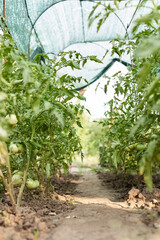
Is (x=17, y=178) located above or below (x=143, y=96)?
below

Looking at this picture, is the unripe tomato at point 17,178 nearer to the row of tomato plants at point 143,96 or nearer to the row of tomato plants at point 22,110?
the row of tomato plants at point 22,110

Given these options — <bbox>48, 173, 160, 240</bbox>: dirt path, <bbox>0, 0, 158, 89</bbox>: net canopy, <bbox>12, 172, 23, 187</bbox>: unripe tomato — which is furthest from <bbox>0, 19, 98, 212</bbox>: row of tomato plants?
<bbox>0, 0, 158, 89</bbox>: net canopy

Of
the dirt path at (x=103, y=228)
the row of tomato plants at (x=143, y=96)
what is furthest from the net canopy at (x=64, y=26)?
the dirt path at (x=103, y=228)

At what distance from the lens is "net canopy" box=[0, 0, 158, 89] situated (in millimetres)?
3205

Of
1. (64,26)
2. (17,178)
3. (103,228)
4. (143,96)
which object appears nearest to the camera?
(103,228)

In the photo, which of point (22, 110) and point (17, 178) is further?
point (22, 110)

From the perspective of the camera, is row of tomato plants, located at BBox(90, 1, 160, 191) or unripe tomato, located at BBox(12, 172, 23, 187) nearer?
row of tomato plants, located at BBox(90, 1, 160, 191)

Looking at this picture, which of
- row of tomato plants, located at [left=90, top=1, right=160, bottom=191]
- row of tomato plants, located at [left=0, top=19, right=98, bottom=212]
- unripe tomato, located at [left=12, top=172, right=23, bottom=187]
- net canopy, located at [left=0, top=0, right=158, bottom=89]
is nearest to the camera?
row of tomato plants, located at [left=90, top=1, right=160, bottom=191]

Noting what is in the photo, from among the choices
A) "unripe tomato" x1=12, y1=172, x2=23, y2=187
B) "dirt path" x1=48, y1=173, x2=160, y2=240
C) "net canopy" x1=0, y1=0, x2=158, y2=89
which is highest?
"net canopy" x1=0, y1=0, x2=158, y2=89

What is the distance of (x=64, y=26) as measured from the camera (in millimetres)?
4871

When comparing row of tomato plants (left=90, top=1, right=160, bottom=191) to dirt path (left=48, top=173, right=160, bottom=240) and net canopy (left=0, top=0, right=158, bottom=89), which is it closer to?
dirt path (left=48, top=173, right=160, bottom=240)

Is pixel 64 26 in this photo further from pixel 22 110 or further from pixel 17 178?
pixel 17 178

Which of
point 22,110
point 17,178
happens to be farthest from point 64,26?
point 17,178

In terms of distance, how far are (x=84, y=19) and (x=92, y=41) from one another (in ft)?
2.53
